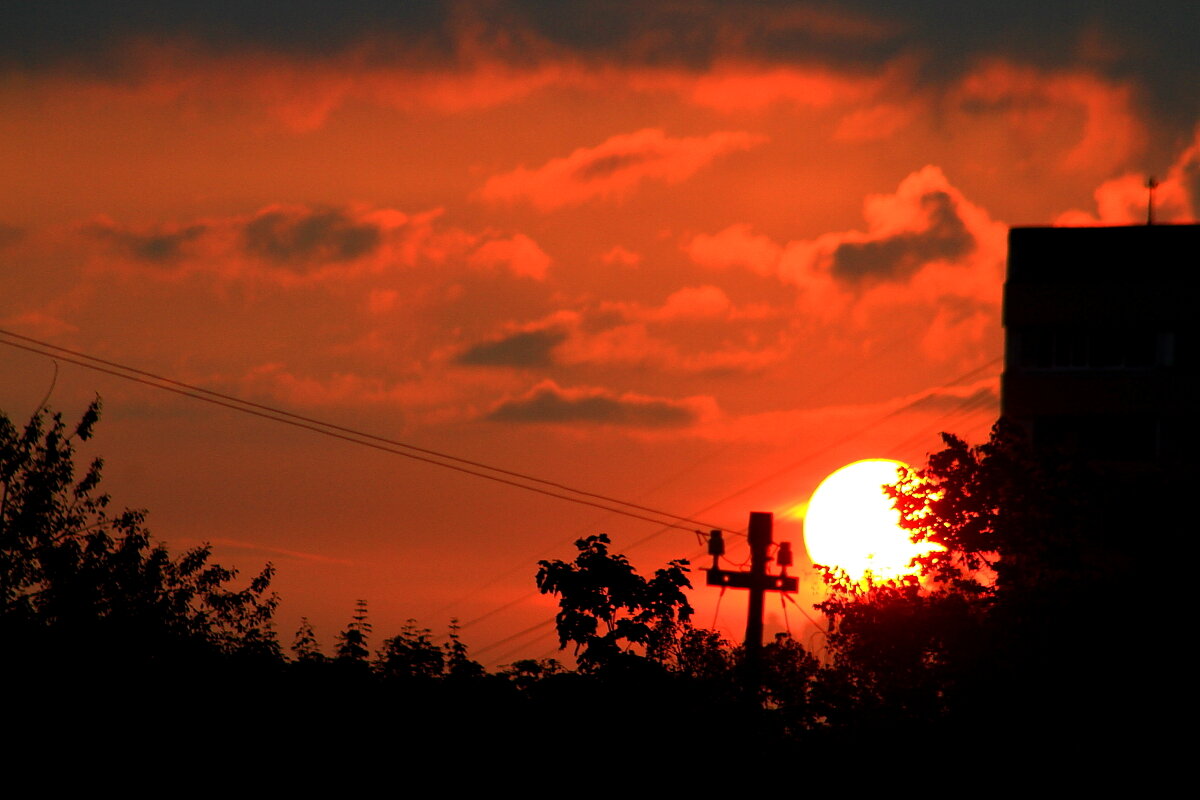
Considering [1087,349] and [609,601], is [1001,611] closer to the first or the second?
[609,601]

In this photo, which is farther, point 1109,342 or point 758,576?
point 1109,342

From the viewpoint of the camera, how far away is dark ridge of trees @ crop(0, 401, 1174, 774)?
2503cm

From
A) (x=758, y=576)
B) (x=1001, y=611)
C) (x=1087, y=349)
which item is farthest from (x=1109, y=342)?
(x=1001, y=611)

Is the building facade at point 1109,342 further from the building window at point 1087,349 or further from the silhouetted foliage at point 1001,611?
the silhouetted foliage at point 1001,611

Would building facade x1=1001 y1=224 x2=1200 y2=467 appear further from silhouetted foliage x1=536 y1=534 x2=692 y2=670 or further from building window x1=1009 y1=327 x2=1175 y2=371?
silhouetted foliage x1=536 y1=534 x2=692 y2=670

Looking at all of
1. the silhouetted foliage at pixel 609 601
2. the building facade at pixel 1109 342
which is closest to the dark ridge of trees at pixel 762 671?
the silhouetted foliage at pixel 609 601

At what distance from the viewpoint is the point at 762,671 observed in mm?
29375

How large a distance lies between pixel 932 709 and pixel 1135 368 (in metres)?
26.2

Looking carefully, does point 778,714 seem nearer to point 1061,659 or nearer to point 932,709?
point 932,709

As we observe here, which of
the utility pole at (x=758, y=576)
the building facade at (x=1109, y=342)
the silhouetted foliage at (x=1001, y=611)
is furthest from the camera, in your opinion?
the building facade at (x=1109, y=342)

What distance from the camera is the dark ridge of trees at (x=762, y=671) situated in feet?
82.1

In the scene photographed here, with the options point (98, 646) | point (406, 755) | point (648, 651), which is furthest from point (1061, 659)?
point (98, 646)

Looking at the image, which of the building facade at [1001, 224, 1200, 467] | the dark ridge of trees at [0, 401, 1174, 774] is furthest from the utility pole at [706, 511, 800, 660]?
the building facade at [1001, 224, 1200, 467]

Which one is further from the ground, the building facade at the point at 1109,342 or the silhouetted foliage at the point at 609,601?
the building facade at the point at 1109,342
